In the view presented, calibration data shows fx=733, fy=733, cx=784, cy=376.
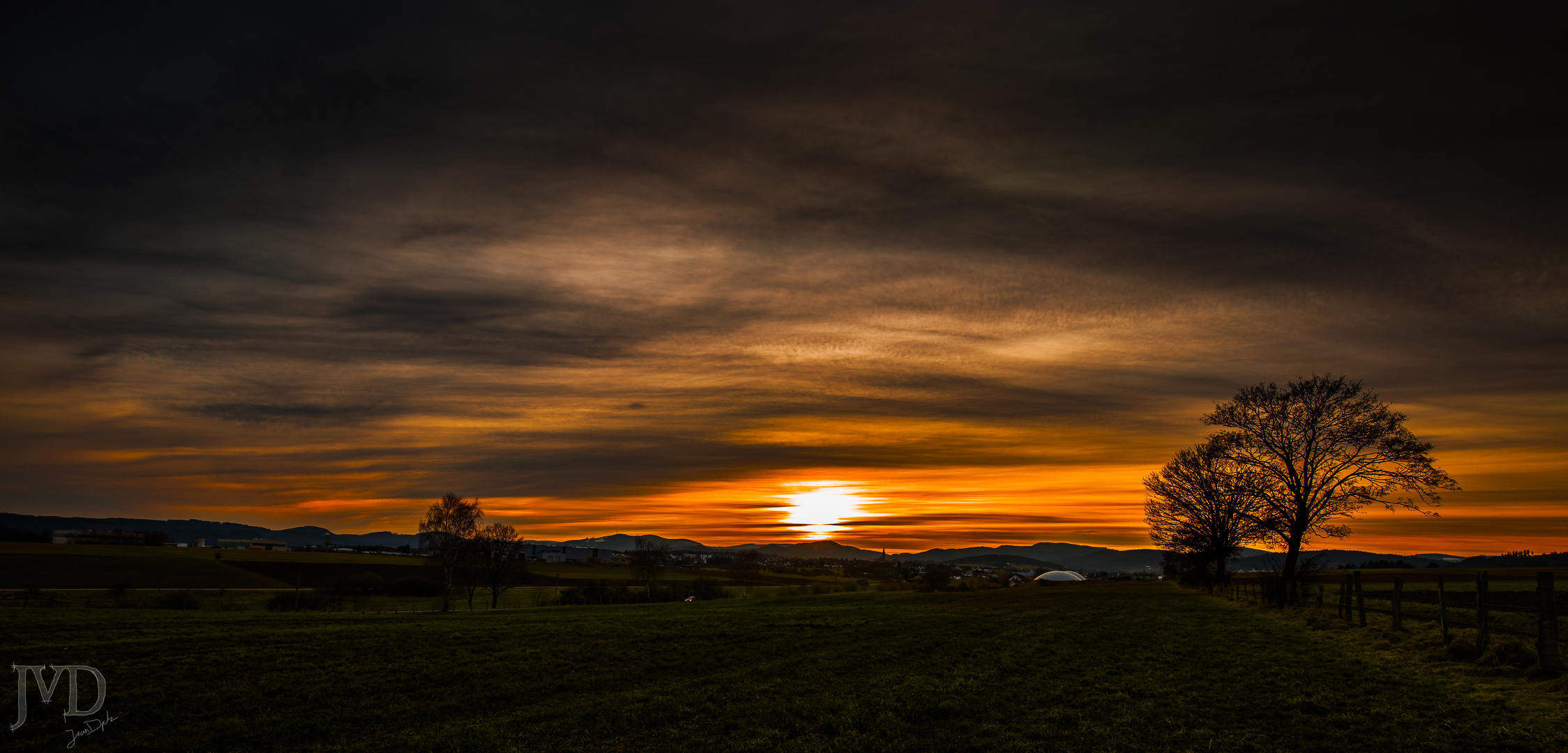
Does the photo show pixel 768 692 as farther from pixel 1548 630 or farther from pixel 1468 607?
pixel 1468 607

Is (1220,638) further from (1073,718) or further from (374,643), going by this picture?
(374,643)

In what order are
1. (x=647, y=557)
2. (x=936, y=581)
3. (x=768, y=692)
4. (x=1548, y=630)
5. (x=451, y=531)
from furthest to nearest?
(x=647, y=557) < (x=936, y=581) < (x=451, y=531) < (x=768, y=692) < (x=1548, y=630)

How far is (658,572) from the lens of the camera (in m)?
151

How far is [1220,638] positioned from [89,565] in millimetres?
132076

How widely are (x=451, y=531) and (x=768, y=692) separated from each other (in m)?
75.9

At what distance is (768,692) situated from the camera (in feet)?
57.3

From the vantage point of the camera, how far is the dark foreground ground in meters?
12.9

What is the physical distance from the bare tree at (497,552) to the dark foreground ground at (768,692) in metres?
54.1

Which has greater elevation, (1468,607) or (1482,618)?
(1482,618)

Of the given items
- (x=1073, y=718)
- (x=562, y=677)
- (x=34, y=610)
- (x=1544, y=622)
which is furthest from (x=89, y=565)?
(x=1544, y=622)

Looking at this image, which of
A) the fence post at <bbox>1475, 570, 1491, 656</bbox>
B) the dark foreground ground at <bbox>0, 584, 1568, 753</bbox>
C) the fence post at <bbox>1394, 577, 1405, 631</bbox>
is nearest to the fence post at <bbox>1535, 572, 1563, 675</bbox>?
the dark foreground ground at <bbox>0, 584, 1568, 753</bbox>

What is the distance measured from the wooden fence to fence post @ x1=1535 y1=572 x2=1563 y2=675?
0.03ft

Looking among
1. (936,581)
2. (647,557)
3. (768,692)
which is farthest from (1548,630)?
(647,557)

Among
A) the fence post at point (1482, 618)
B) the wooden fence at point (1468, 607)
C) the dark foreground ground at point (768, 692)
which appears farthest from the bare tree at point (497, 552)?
the fence post at point (1482, 618)
